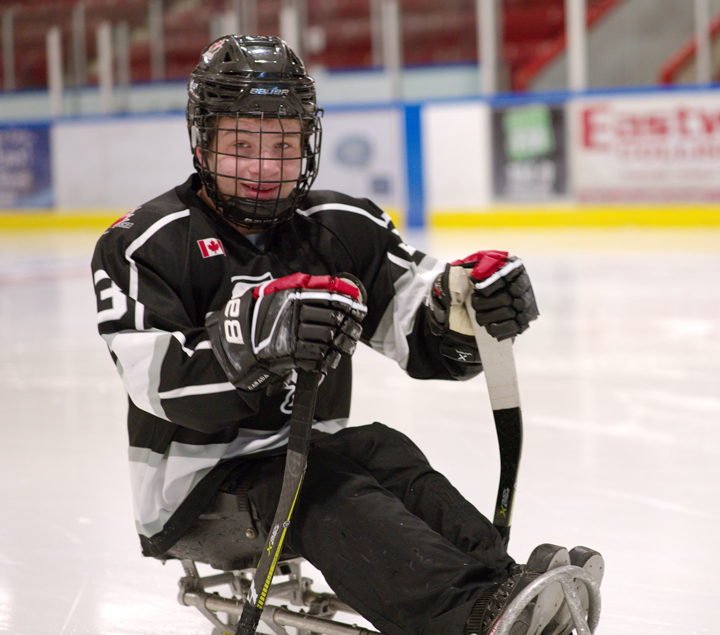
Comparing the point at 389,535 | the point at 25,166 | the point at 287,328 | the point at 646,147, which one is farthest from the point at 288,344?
the point at 25,166

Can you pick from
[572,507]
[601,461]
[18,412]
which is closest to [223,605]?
[572,507]

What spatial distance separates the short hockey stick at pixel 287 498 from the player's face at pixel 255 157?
0.32 meters

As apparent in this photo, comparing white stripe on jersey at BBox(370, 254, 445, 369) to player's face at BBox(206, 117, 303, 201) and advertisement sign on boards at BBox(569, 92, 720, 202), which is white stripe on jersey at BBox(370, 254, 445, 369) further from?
advertisement sign on boards at BBox(569, 92, 720, 202)

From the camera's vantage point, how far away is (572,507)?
216 cm

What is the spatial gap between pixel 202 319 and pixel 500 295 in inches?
16.8

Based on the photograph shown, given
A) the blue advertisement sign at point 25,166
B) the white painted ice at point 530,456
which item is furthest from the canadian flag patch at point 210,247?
the blue advertisement sign at point 25,166

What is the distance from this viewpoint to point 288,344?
1.19 meters

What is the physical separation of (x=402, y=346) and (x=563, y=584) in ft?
1.69

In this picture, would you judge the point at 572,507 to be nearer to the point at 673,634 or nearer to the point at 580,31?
the point at 673,634

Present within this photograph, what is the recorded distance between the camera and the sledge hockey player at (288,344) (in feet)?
3.98

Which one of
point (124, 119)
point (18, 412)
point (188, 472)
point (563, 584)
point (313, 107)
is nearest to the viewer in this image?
point (563, 584)

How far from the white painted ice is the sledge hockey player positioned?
420mm

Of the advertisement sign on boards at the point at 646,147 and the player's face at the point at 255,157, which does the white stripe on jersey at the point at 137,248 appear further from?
the advertisement sign on boards at the point at 646,147

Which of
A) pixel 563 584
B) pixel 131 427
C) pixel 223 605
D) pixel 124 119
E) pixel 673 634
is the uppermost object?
pixel 124 119
